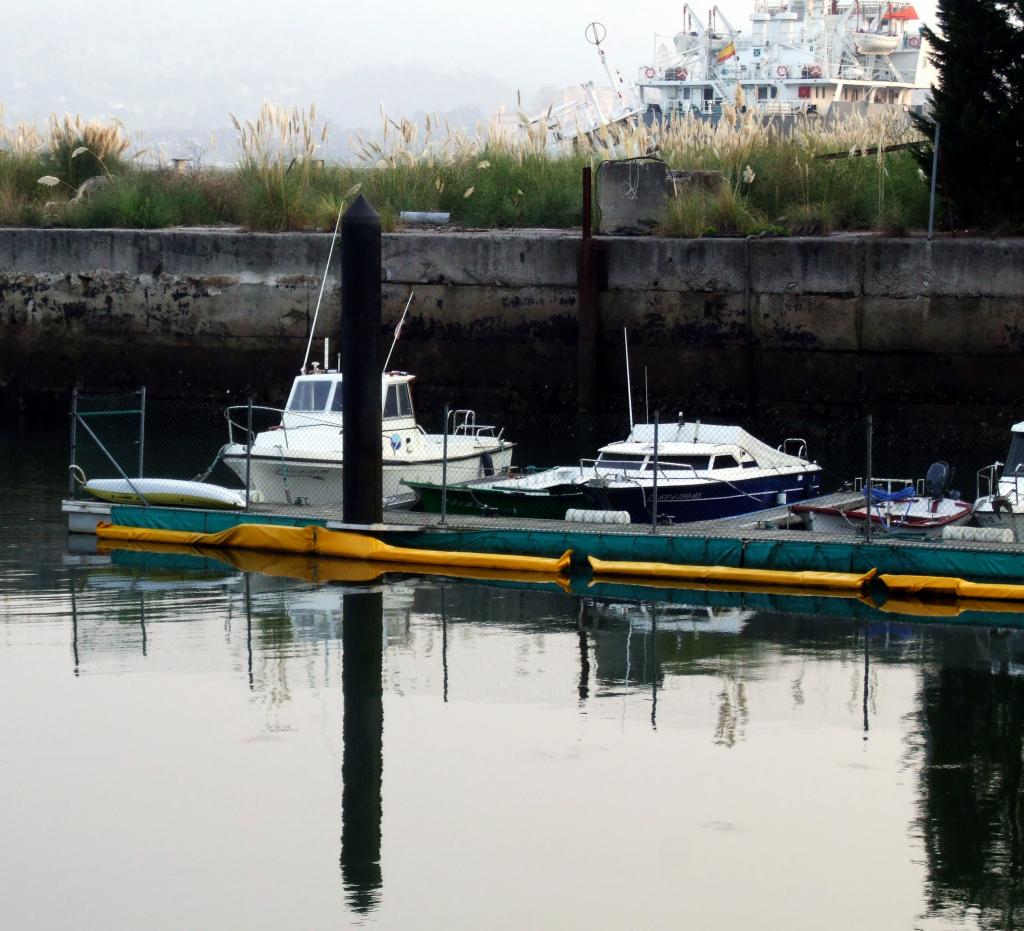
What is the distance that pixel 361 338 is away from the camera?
1684 cm

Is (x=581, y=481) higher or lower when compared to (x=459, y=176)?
lower

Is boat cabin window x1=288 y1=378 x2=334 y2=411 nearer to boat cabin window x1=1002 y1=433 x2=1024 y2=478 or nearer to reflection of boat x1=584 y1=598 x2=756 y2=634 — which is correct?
reflection of boat x1=584 y1=598 x2=756 y2=634

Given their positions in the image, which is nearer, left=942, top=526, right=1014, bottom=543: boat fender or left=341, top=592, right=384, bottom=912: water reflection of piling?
left=341, top=592, right=384, bottom=912: water reflection of piling

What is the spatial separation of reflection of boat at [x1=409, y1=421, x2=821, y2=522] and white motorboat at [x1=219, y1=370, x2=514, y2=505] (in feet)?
2.82

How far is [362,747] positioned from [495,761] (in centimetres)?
91

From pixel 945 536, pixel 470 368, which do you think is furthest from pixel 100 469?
pixel 945 536

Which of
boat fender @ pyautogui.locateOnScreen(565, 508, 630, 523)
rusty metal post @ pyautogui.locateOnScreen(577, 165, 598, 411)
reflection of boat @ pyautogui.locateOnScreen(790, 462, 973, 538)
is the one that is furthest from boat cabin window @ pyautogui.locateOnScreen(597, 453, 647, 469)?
rusty metal post @ pyautogui.locateOnScreen(577, 165, 598, 411)

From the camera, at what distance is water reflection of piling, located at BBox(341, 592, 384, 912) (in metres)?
9.59

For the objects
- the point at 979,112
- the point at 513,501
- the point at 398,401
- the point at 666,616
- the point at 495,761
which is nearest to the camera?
the point at 495,761

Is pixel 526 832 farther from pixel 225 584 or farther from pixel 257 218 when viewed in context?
pixel 257 218

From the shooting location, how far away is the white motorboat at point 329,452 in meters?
20.0

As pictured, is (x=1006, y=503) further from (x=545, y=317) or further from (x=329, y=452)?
(x=545, y=317)

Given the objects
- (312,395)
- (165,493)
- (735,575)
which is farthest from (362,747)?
(312,395)

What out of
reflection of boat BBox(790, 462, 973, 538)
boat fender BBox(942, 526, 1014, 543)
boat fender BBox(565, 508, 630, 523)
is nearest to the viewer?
boat fender BBox(942, 526, 1014, 543)
